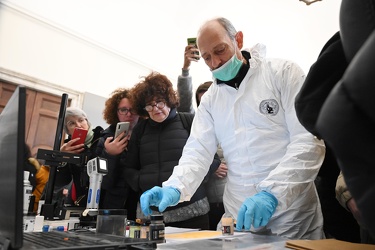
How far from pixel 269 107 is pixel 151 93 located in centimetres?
72

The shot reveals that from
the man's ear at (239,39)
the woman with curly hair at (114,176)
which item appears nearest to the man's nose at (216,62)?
the man's ear at (239,39)

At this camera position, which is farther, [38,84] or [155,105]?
[38,84]

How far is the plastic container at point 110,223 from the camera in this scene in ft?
2.63

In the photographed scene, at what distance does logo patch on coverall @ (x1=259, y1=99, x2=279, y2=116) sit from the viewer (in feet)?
3.69

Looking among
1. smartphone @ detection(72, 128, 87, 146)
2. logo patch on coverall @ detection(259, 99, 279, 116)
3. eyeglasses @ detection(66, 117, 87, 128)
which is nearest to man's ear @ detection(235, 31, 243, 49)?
logo patch on coverall @ detection(259, 99, 279, 116)

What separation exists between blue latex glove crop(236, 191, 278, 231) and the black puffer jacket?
59 cm

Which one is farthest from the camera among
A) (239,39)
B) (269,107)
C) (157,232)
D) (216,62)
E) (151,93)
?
(151,93)

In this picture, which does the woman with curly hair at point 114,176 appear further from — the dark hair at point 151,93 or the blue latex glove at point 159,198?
the blue latex glove at point 159,198

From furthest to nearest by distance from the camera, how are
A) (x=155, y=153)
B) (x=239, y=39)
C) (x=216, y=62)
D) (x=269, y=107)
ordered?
1. (x=155, y=153)
2. (x=239, y=39)
3. (x=216, y=62)
4. (x=269, y=107)

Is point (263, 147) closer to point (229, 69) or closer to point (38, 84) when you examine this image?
point (229, 69)

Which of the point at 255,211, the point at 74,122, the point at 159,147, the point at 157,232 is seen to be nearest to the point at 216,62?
the point at 159,147

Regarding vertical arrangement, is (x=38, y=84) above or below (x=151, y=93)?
above

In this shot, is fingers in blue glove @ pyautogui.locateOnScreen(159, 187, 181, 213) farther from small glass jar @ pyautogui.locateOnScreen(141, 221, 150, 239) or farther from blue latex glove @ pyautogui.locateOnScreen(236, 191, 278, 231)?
blue latex glove @ pyautogui.locateOnScreen(236, 191, 278, 231)

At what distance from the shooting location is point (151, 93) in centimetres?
161
